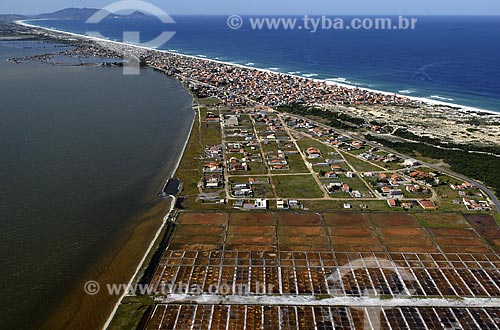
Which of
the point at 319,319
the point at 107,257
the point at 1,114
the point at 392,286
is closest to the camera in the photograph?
the point at 319,319

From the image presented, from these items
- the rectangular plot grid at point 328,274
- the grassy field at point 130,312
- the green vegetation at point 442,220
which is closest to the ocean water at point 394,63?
the green vegetation at point 442,220

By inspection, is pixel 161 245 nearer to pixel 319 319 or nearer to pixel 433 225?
pixel 319 319

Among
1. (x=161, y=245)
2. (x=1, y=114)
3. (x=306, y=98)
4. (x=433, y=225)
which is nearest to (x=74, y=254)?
(x=161, y=245)

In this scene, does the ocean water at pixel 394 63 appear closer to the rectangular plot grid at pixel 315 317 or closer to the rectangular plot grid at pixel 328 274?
the rectangular plot grid at pixel 328 274

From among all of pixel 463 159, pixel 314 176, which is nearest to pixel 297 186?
pixel 314 176

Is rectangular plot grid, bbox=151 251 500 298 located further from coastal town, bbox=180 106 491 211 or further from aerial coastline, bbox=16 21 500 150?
aerial coastline, bbox=16 21 500 150

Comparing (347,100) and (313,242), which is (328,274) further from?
(347,100)
